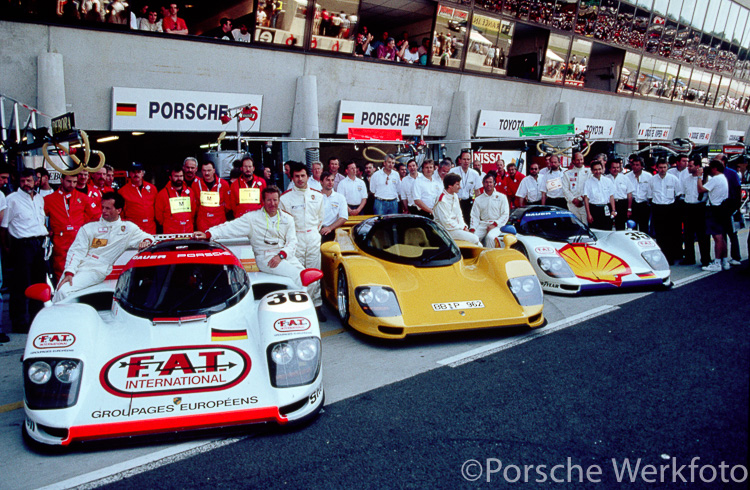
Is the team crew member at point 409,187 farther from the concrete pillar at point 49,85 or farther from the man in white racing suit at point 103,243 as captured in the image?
the concrete pillar at point 49,85

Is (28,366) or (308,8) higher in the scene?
(308,8)

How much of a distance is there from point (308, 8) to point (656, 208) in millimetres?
9199

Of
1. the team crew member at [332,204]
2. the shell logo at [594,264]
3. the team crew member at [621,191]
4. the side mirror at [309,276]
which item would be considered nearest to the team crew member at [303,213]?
the team crew member at [332,204]

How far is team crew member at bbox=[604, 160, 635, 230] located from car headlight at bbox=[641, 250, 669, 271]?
7.90ft

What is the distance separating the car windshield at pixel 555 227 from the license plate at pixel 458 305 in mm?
2863

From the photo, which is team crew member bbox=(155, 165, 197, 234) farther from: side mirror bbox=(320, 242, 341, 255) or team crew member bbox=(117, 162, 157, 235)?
side mirror bbox=(320, 242, 341, 255)

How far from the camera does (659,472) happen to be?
2.83 m

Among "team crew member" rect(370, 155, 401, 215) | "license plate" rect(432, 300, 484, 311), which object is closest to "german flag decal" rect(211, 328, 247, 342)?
"license plate" rect(432, 300, 484, 311)

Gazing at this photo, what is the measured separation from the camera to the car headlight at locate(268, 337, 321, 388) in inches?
135

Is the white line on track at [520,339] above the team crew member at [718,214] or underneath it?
underneath

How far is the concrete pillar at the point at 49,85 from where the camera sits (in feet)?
32.4

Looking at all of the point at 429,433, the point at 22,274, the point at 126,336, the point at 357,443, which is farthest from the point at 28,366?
the point at 22,274

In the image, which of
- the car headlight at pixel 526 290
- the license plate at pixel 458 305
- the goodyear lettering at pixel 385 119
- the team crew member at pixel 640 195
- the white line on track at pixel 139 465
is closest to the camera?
the white line on track at pixel 139 465

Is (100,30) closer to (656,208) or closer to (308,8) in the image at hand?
(308,8)
